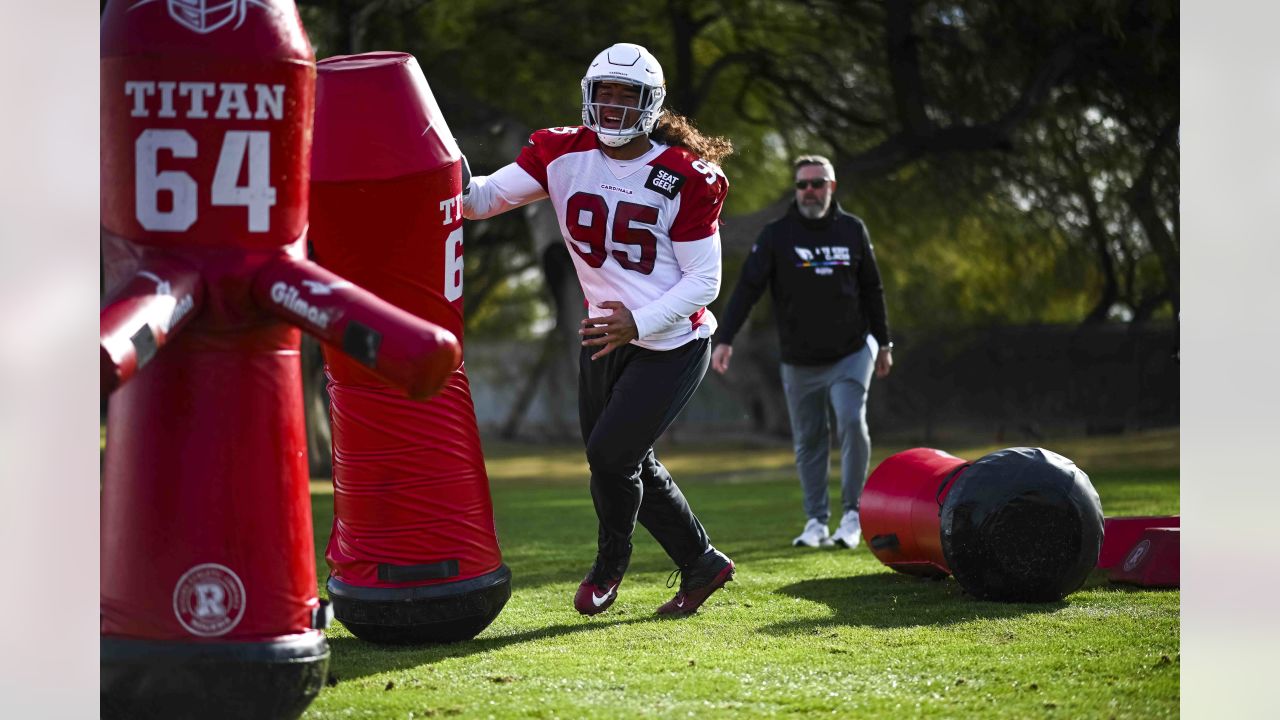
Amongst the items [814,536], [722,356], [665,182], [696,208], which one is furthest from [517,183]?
[814,536]

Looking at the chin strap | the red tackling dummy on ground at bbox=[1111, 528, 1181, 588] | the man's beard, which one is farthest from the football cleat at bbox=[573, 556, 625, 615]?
the man's beard

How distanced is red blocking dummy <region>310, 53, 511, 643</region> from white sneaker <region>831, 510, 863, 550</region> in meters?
3.11

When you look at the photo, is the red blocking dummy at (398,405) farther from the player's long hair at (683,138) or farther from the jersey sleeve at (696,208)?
the player's long hair at (683,138)

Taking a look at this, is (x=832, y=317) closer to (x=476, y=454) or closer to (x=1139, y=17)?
(x=476, y=454)

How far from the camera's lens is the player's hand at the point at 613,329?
4.86 meters

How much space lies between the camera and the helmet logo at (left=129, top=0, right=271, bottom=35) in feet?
11.0

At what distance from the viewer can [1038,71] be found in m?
15.7

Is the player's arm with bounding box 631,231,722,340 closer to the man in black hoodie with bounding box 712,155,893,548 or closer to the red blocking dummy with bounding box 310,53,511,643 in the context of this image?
the red blocking dummy with bounding box 310,53,511,643

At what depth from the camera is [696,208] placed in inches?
199

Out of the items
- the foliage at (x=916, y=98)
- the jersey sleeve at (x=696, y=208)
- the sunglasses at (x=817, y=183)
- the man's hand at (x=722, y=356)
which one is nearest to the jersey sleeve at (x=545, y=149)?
the jersey sleeve at (x=696, y=208)

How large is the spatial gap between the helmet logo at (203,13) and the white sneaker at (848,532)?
16.3 feet

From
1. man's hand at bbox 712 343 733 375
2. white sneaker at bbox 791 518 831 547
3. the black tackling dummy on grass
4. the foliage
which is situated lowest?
white sneaker at bbox 791 518 831 547

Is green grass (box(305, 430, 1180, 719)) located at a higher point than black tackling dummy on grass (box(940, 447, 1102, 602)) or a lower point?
lower
